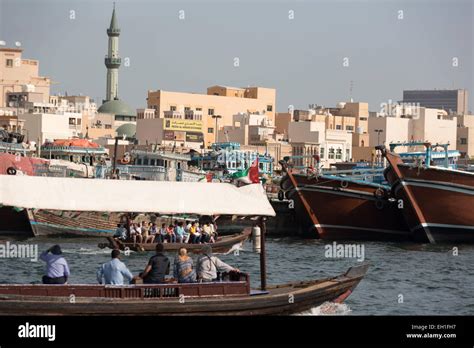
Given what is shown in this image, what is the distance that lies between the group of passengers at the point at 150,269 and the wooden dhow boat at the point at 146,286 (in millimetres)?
336

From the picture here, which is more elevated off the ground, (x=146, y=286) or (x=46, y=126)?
(x=46, y=126)

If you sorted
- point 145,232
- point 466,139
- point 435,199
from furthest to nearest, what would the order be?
1. point 466,139
2. point 435,199
3. point 145,232

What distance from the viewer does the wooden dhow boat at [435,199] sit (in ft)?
169

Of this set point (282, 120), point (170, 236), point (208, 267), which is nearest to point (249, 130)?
point (282, 120)

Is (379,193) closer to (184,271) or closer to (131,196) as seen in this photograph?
(184,271)

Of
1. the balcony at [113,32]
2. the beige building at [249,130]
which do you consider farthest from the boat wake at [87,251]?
the balcony at [113,32]

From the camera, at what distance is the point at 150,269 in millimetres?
24656

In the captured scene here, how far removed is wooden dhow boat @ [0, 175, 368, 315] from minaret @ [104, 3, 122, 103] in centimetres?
13147

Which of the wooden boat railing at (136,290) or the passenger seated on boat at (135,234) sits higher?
the wooden boat railing at (136,290)

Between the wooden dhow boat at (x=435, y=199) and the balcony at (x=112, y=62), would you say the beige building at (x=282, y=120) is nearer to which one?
the balcony at (x=112, y=62)

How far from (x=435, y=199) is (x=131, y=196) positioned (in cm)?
2945

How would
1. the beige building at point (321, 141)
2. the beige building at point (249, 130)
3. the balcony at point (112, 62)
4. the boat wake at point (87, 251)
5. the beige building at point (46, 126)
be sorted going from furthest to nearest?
1. the balcony at point (112, 62)
2. the beige building at point (249, 130)
3. the beige building at point (321, 141)
4. the beige building at point (46, 126)
5. the boat wake at point (87, 251)

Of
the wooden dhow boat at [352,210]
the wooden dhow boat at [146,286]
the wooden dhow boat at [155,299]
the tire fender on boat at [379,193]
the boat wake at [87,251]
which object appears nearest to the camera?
the wooden dhow boat at [155,299]

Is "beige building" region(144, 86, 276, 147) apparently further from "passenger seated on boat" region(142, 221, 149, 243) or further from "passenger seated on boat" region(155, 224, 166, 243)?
"passenger seated on boat" region(155, 224, 166, 243)
